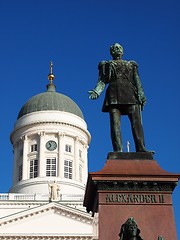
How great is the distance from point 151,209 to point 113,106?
66.6 inches

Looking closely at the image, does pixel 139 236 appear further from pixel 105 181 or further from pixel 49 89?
pixel 49 89

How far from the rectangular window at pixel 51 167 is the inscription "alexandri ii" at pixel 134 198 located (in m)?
49.8

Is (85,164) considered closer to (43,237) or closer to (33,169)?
Result: (33,169)

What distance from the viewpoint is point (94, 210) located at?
27.2ft

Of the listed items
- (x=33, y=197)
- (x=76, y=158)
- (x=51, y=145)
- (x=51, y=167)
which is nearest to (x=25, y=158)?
(x=51, y=167)


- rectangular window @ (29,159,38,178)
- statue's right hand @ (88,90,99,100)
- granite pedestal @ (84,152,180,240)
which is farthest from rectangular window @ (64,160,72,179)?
granite pedestal @ (84,152,180,240)

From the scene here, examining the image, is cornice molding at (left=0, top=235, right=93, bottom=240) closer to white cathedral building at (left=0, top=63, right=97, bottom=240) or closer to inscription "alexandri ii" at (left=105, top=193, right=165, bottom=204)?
white cathedral building at (left=0, top=63, right=97, bottom=240)

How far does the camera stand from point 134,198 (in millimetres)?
7668

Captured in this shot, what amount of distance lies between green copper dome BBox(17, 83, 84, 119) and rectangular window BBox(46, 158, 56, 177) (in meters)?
6.14

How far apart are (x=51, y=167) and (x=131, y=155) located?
50143 millimetres

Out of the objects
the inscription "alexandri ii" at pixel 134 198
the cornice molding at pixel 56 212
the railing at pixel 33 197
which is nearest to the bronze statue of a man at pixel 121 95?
the inscription "alexandri ii" at pixel 134 198

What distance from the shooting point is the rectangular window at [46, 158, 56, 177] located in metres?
57.3

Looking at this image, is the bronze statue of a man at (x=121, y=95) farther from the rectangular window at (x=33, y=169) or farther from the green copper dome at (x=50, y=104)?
the green copper dome at (x=50, y=104)

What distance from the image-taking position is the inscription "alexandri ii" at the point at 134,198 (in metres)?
7.65
